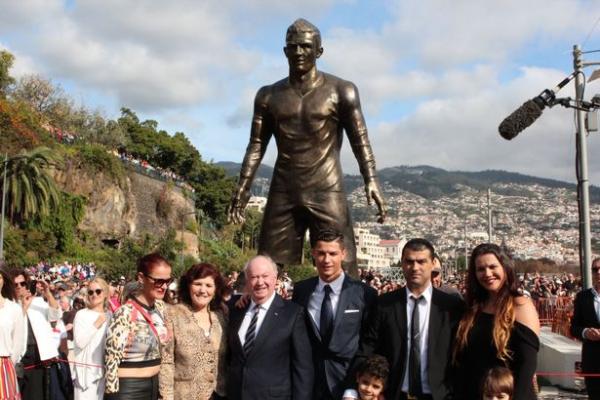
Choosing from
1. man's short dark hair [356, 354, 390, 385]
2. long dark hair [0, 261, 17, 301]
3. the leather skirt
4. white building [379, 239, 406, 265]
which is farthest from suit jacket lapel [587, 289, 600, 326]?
white building [379, 239, 406, 265]

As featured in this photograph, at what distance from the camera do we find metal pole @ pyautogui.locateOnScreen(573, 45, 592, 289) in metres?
11.1

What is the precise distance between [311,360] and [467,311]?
96 cm

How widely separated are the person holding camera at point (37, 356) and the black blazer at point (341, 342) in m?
2.65

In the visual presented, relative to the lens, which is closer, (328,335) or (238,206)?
(328,335)

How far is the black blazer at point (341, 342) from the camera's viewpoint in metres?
4.08

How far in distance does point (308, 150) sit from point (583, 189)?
6364mm

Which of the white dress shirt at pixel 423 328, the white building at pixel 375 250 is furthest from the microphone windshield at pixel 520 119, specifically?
the white building at pixel 375 250

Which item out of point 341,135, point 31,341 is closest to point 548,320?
point 341,135

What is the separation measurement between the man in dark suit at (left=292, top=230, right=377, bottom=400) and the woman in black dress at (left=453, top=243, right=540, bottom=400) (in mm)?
594

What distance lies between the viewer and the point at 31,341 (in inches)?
247

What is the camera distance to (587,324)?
246 inches

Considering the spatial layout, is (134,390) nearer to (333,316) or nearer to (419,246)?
(333,316)

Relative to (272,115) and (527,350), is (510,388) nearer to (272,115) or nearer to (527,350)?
(527,350)

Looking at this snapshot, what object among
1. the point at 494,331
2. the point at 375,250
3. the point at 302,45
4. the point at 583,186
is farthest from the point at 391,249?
the point at 494,331
